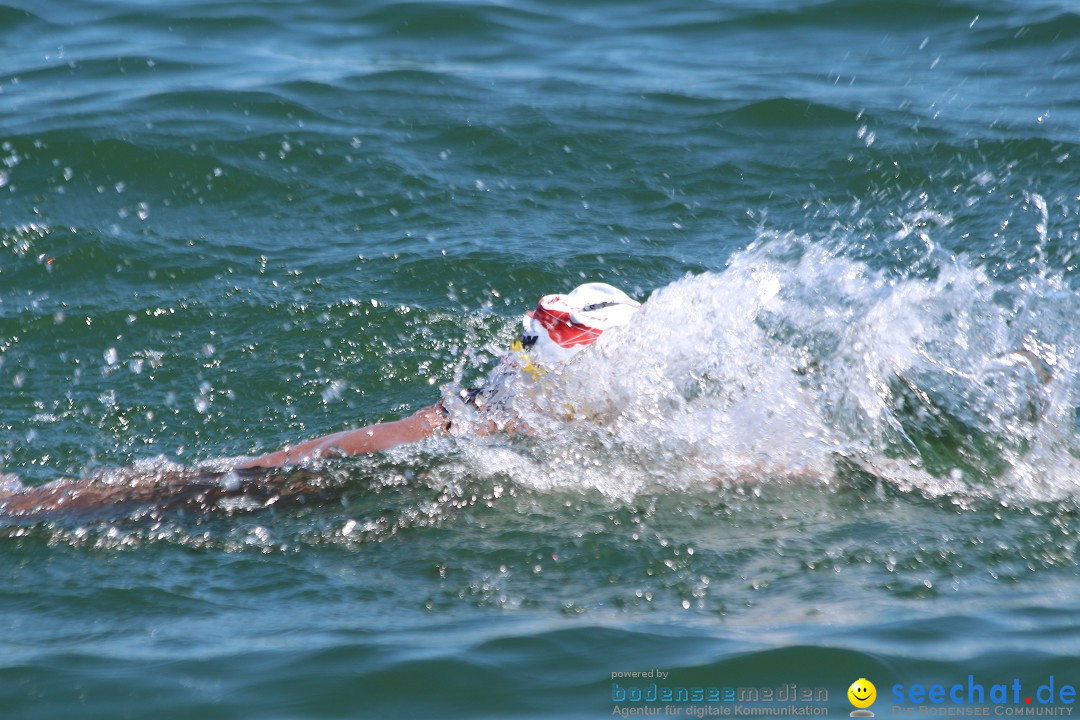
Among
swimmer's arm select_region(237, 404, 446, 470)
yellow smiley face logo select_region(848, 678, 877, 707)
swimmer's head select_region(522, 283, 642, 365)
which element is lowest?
yellow smiley face logo select_region(848, 678, 877, 707)

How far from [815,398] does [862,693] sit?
2394 mm

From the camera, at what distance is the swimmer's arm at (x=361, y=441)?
659 cm

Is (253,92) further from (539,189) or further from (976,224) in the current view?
(976,224)

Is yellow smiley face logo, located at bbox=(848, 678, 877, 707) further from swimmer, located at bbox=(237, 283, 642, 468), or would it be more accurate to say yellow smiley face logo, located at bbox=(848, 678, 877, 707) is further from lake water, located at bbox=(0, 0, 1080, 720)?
swimmer, located at bbox=(237, 283, 642, 468)

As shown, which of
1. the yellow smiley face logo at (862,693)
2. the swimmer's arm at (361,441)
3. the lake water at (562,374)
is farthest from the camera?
the swimmer's arm at (361,441)

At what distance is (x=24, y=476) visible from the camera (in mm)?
6918

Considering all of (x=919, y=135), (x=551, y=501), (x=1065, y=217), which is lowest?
(x=551, y=501)

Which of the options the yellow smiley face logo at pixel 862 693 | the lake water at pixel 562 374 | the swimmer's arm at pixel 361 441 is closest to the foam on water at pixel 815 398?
the lake water at pixel 562 374

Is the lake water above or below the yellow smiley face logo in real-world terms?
above

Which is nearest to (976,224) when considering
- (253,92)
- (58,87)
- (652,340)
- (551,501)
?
(652,340)

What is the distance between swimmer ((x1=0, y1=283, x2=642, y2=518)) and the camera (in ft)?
20.9

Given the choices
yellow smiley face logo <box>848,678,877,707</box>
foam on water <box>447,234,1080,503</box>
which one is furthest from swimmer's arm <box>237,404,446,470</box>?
yellow smiley face logo <box>848,678,877,707</box>

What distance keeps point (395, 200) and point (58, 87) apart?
428cm

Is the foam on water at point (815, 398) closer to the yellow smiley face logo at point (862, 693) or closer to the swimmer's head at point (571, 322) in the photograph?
the swimmer's head at point (571, 322)
